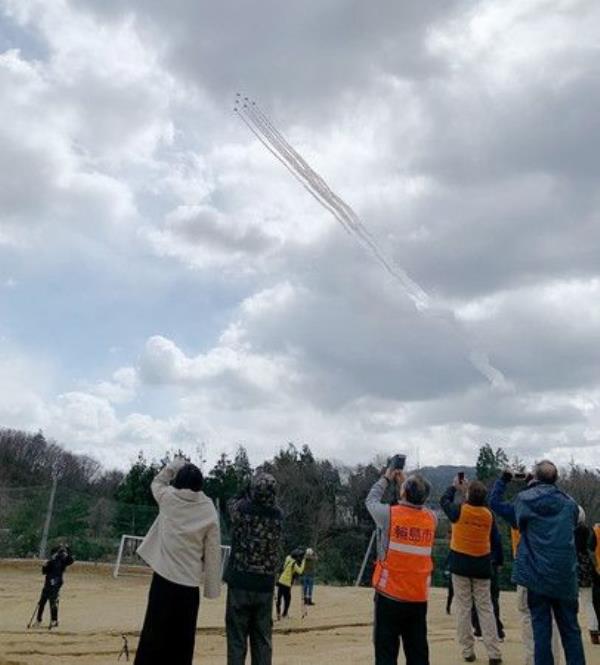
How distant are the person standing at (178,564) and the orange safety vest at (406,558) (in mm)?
1357

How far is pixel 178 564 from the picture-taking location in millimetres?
5816

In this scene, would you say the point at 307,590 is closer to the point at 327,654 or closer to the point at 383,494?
the point at 327,654

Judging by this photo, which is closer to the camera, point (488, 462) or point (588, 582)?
point (588, 582)

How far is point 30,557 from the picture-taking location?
97.1 ft

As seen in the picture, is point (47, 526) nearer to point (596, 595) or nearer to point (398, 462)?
point (596, 595)

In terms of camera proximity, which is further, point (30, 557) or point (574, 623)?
point (30, 557)

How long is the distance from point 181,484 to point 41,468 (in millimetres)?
85701

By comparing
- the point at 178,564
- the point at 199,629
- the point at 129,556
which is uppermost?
the point at 129,556

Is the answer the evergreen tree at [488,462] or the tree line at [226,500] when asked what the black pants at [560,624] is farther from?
the evergreen tree at [488,462]

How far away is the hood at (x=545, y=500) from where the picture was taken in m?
6.04

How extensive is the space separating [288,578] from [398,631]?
12.8 meters

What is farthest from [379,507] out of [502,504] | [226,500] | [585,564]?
[226,500]

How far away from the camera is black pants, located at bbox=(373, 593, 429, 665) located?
5559 mm

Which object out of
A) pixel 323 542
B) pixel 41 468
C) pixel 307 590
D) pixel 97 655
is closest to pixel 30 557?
pixel 307 590
